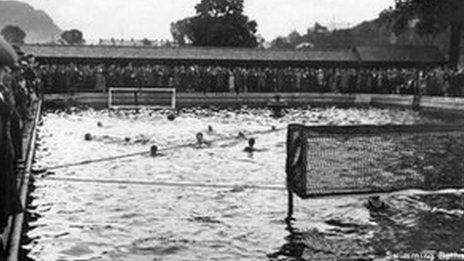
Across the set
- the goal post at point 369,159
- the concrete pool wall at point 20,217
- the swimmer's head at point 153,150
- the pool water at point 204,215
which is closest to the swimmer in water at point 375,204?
the pool water at point 204,215

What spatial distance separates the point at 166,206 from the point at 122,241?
2.76m

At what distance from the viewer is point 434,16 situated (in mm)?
55719

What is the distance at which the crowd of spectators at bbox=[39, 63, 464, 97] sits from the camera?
44375mm

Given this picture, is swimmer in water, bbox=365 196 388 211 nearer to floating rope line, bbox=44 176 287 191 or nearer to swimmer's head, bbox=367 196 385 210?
swimmer's head, bbox=367 196 385 210

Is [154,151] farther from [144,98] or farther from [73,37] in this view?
[73,37]

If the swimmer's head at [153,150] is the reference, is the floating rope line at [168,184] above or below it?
below

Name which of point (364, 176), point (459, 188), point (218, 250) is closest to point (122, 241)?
point (218, 250)

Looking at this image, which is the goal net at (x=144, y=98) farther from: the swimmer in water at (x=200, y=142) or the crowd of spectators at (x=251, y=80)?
the swimmer in water at (x=200, y=142)

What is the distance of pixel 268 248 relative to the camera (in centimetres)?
1205

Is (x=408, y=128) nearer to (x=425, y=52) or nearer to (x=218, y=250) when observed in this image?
(x=218, y=250)

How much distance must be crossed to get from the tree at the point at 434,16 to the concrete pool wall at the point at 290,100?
12.7m

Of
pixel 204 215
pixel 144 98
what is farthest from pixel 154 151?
pixel 144 98

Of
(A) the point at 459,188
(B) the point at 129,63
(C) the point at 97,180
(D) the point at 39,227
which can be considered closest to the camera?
(D) the point at 39,227

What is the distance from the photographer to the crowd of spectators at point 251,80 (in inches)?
1747
